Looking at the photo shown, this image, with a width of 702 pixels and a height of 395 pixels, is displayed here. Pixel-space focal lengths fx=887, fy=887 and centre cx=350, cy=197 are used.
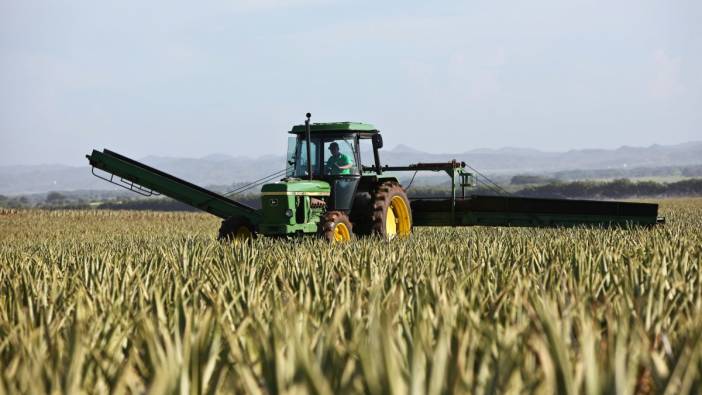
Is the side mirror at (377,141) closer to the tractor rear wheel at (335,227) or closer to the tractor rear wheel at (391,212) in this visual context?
the tractor rear wheel at (391,212)

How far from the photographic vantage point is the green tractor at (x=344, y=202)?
1091 cm

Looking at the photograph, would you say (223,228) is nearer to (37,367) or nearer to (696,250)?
(696,250)

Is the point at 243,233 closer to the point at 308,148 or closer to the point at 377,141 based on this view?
the point at 308,148

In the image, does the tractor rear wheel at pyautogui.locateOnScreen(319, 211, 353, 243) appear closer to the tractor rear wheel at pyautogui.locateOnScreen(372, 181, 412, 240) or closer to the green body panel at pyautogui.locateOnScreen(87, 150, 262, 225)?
the tractor rear wheel at pyautogui.locateOnScreen(372, 181, 412, 240)

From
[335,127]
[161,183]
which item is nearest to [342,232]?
[335,127]

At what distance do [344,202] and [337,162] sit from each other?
0.54 meters

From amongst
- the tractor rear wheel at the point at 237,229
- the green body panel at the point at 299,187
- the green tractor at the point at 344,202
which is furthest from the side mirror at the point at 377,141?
the tractor rear wheel at the point at 237,229

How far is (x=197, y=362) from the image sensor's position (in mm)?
2617

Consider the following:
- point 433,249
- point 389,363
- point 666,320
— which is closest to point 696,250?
point 433,249

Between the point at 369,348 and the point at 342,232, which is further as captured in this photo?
the point at 342,232

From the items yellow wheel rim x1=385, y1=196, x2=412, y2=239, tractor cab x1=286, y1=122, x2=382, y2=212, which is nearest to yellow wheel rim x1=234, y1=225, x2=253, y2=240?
tractor cab x1=286, y1=122, x2=382, y2=212

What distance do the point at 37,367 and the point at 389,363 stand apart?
98 cm

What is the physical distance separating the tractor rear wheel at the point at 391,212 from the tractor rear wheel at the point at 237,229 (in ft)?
5.33

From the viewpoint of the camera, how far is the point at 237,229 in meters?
11.5
